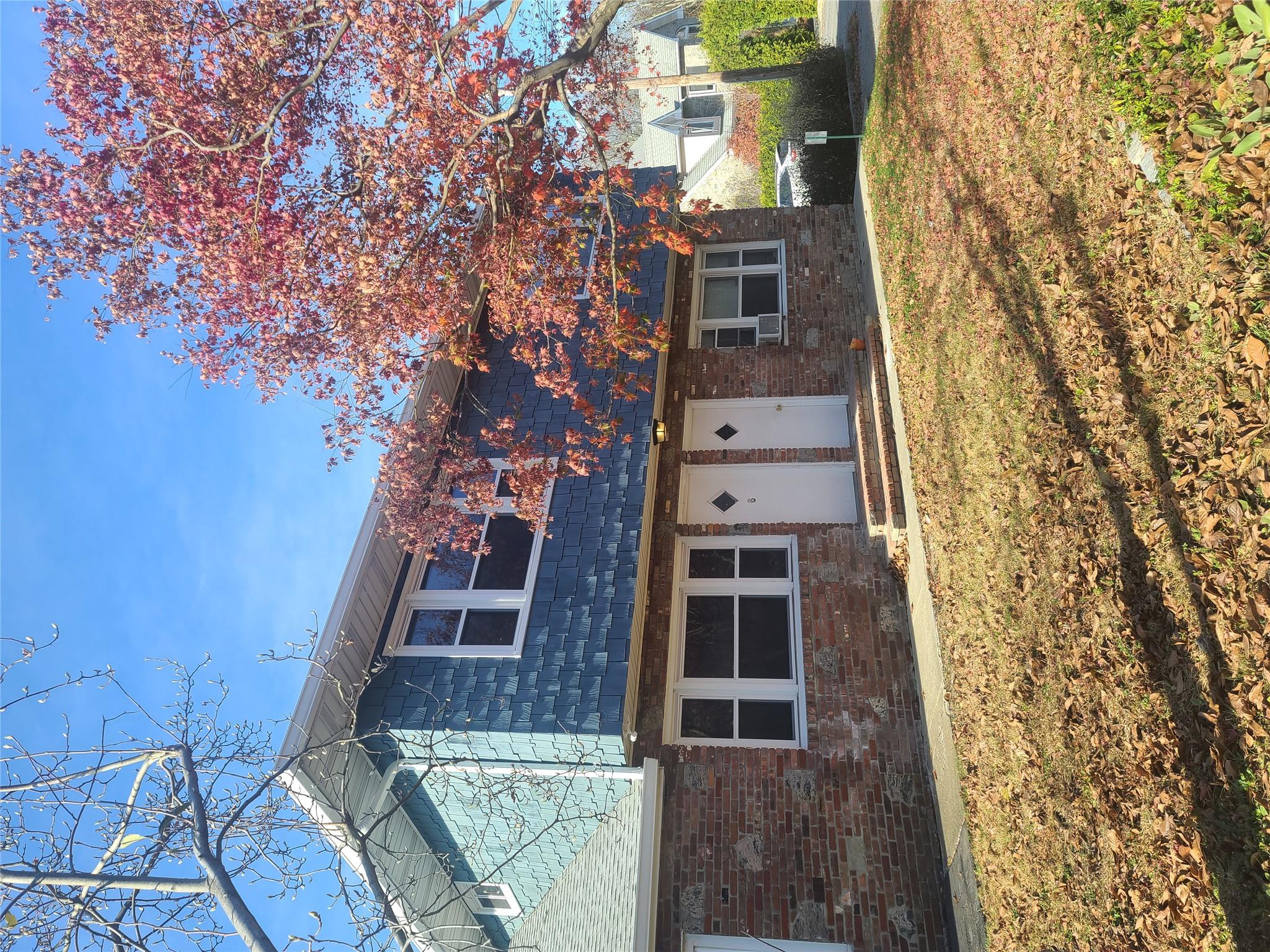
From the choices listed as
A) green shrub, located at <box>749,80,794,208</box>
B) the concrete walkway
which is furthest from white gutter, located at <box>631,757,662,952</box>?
green shrub, located at <box>749,80,794,208</box>

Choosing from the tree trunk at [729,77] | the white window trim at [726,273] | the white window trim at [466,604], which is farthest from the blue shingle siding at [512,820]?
the tree trunk at [729,77]

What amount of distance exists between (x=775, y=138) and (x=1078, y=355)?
17687 mm

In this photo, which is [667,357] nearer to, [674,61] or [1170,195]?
[1170,195]

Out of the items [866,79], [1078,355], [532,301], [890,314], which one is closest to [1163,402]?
[1078,355]

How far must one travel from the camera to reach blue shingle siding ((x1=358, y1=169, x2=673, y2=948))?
28.5 ft

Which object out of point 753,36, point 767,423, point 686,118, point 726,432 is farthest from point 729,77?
point 726,432

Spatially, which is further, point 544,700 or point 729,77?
Result: point 729,77

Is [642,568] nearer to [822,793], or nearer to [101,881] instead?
[822,793]

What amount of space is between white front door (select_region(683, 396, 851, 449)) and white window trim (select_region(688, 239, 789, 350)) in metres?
1.87

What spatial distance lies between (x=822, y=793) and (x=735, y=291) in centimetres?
998

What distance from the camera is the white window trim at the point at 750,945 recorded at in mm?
7918

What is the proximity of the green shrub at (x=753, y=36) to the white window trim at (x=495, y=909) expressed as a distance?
69.3ft

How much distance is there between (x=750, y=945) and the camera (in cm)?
802

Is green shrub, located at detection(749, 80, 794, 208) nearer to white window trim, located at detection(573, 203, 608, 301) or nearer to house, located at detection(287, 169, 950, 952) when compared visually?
white window trim, located at detection(573, 203, 608, 301)
